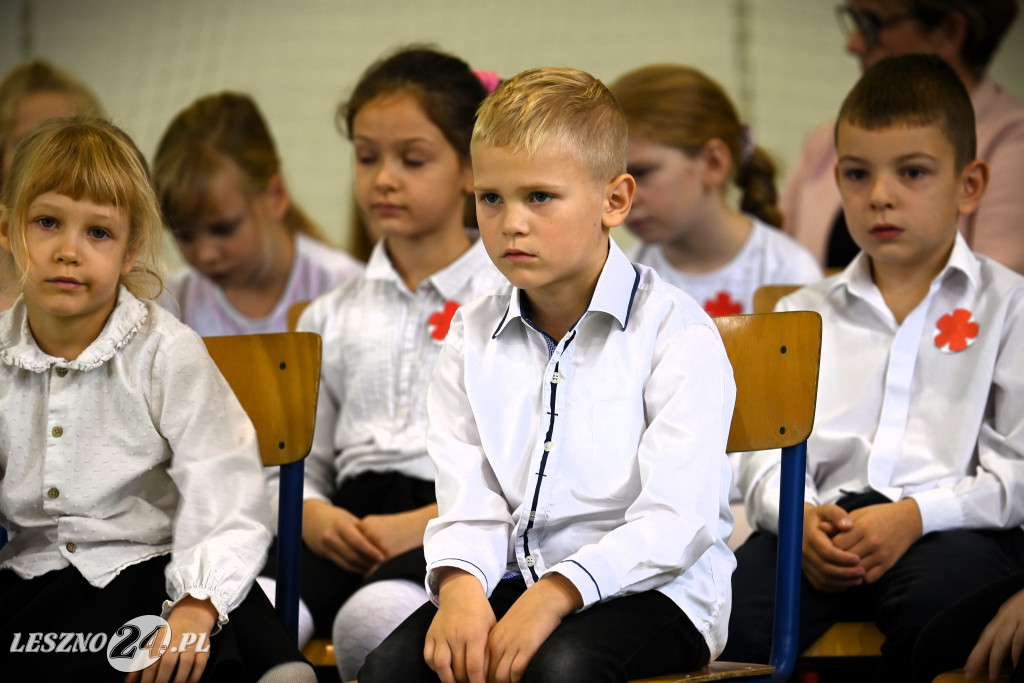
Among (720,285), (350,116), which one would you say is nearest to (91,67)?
(350,116)

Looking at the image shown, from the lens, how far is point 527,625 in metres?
1.10

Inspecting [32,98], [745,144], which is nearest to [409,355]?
[745,144]

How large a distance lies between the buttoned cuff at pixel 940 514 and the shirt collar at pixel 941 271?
0.34 metres

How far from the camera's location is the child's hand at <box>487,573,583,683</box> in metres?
1.08

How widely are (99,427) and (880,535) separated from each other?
3.38ft

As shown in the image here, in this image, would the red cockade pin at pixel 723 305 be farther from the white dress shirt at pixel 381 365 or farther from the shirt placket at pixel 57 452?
the shirt placket at pixel 57 452

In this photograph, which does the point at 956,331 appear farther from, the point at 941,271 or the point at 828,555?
the point at 828,555

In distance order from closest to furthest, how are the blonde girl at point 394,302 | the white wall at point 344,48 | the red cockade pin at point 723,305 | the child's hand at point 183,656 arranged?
1. the child's hand at point 183,656
2. the blonde girl at point 394,302
3. the red cockade pin at point 723,305
4. the white wall at point 344,48

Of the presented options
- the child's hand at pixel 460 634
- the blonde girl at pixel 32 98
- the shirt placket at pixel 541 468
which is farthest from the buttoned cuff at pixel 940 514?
the blonde girl at pixel 32 98

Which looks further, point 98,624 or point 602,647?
point 98,624

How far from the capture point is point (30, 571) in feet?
4.29

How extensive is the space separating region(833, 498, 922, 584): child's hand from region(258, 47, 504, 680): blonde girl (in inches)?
24.9

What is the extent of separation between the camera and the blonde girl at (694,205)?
7.34ft

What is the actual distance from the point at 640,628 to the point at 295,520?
20.6 inches
